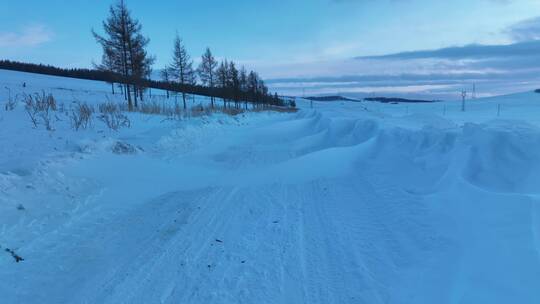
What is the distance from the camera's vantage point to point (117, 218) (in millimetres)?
4672

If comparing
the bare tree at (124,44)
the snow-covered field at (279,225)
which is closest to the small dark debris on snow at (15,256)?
the snow-covered field at (279,225)

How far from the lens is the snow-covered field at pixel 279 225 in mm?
2883

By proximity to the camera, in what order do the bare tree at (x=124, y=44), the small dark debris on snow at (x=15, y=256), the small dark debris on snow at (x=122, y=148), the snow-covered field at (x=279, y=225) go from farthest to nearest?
the bare tree at (x=124, y=44) → the small dark debris on snow at (x=122, y=148) → the small dark debris on snow at (x=15, y=256) → the snow-covered field at (x=279, y=225)

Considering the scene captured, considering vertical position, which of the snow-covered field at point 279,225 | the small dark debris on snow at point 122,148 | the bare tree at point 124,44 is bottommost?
the snow-covered field at point 279,225

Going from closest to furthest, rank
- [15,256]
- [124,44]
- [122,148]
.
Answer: [15,256], [122,148], [124,44]

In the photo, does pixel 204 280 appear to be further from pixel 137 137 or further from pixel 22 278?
pixel 137 137

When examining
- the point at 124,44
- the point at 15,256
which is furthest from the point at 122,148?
the point at 124,44

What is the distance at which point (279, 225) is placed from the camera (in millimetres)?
4328

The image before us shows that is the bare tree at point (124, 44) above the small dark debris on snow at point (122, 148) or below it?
above

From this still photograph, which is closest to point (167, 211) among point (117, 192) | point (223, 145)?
point (117, 192)

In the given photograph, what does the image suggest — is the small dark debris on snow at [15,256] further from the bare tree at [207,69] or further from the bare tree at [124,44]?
the bare tree at [207,69]

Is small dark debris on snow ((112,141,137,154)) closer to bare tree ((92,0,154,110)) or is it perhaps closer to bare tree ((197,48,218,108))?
bare tree ((92,0,154,110))

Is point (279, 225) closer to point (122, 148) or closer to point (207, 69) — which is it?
point (122, 148)

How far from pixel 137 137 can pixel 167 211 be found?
5969 mm
